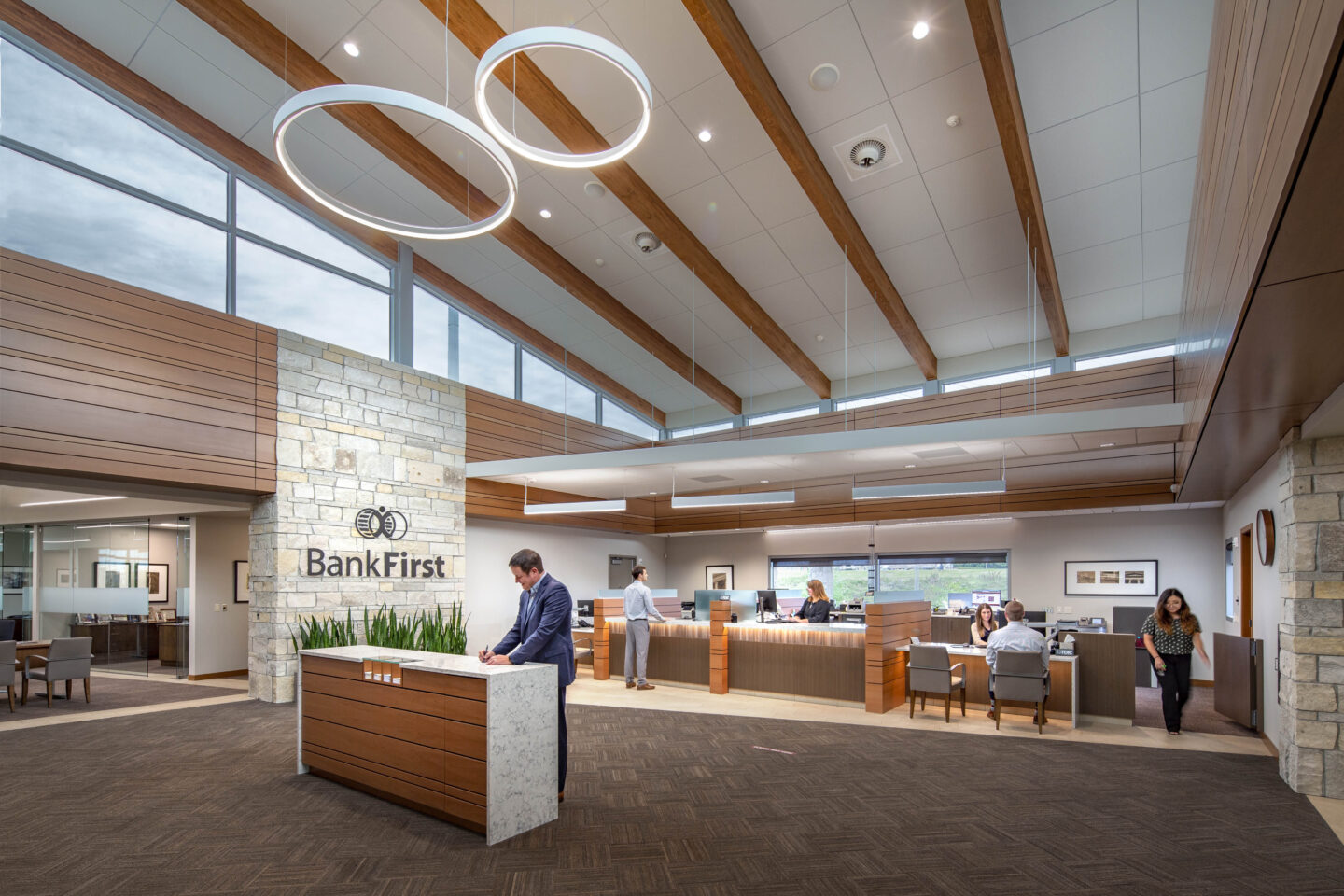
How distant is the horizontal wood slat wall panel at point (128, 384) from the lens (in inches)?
255

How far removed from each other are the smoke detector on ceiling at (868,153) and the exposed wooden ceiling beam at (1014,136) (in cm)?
109

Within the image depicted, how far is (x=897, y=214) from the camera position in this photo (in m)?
8.74

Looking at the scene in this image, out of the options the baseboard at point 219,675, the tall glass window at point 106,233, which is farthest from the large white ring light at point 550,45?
the baseboard at point 219,675

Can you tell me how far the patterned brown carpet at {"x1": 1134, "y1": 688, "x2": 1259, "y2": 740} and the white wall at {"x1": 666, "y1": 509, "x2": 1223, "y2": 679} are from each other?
192 centimetres

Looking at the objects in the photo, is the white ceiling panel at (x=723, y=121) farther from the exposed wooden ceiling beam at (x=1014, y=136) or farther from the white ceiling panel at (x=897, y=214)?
the exposed wooden ceiling beam at (x=1014, y=136)

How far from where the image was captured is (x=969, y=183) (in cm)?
807

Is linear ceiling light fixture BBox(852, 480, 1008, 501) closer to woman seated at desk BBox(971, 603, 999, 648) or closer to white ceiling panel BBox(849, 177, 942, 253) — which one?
woman seated at desk BBox(971, 603, 999, 648)

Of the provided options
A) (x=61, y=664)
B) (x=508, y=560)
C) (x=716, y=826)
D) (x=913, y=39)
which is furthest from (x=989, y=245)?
(x=61, y=664)

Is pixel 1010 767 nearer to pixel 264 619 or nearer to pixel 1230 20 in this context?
pixel 1230 20

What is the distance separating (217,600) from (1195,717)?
12107 mm

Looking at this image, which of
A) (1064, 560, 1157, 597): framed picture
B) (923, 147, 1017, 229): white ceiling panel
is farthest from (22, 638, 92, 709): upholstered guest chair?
(1064, 560, 1157, 597): framed picture

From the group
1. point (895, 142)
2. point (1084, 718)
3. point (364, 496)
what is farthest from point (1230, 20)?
point (364, 496)

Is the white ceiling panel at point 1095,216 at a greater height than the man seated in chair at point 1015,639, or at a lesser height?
greater

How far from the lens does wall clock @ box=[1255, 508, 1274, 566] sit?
591cm
